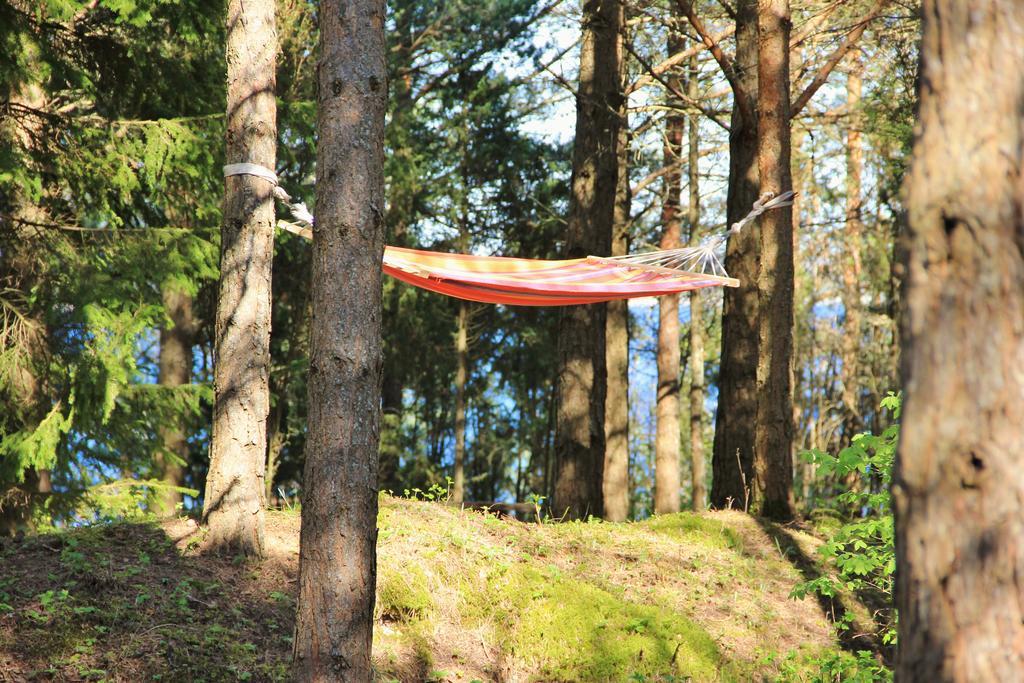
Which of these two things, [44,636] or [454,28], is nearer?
[44,636]

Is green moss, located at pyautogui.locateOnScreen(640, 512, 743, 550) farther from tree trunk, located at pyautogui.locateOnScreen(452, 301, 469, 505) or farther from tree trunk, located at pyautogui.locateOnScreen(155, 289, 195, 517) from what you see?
tree trunk, located at pyautogui.locateOnScreen(452, 301, 469, 505)

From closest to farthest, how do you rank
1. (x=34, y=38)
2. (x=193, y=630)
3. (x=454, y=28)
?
(x=193, y=630) → (x=34, y=38) → (x=454, y=28)

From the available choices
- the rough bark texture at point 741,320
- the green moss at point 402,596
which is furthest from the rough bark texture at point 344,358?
the rough bark texture at point 741,320

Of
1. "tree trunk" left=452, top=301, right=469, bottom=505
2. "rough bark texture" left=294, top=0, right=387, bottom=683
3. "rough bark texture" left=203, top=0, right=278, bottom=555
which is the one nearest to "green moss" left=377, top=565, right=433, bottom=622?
"rough bark texture" left=203, top=0, right=278, bottom=555

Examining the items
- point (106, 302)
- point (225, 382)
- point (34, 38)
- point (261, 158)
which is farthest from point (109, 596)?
point (34, 38)

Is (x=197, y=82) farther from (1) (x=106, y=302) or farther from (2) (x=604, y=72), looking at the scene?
(2) (x=604, y=72)

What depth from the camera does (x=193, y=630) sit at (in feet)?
11.1

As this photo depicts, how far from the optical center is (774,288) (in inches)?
230

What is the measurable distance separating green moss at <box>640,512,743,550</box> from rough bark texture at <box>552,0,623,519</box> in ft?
2.36

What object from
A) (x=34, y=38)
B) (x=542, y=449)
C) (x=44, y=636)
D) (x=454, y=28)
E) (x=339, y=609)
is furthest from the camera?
(x=542, y=449)

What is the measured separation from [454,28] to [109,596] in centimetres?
1022

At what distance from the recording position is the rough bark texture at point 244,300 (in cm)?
398

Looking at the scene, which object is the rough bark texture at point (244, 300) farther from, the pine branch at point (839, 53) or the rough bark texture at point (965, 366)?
the pine branch at point (839, 53)

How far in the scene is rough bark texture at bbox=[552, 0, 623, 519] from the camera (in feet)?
20.8
